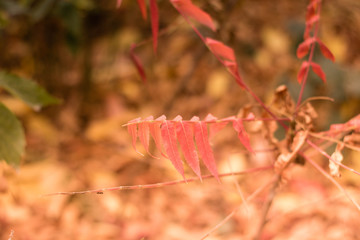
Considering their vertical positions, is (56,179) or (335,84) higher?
(335,84)

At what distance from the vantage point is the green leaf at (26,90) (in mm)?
685

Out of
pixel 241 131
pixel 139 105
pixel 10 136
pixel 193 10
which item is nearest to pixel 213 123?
pixel 241 131

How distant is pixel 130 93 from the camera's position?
1.50 meters

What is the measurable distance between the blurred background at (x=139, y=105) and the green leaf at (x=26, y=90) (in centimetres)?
19

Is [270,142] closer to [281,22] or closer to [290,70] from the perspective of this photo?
[290,70]

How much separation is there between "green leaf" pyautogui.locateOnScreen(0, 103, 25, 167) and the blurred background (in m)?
0.17

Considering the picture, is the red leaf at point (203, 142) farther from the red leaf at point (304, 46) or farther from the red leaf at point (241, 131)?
the red leaf at point (304, 46)

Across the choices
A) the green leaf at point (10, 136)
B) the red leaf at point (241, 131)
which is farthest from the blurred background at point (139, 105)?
the red leaf at point (241, 131)

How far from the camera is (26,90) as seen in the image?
2.32 feet

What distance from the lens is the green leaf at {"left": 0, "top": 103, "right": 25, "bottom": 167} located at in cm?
63

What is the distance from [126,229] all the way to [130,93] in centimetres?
65

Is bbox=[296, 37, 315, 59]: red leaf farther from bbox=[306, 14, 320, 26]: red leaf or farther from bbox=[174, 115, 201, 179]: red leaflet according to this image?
bbox=[174, 115, 201, 179]: red leaflet

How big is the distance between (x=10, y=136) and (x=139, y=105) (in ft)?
2.81

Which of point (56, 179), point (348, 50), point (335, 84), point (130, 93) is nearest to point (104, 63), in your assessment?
point (130, 93)
